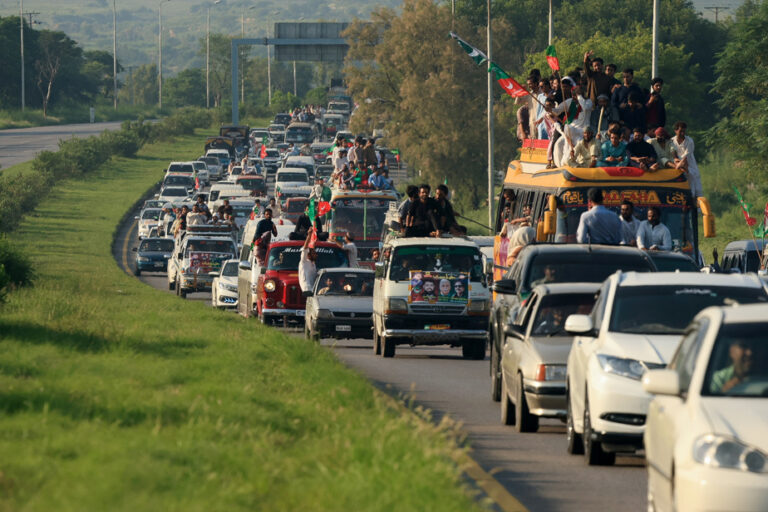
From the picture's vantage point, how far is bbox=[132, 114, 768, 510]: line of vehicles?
8633 millimetres

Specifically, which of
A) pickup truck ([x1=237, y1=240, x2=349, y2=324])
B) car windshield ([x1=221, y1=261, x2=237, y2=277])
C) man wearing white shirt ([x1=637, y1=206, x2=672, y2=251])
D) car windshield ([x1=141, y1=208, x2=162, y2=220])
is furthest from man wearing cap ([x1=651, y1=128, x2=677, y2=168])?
car windshield ([x1=141, y1=208, x2=162, y2=220])

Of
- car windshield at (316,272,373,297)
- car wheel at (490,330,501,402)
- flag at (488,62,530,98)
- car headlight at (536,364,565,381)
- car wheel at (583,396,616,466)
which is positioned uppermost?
flag at (488,62,530,98)

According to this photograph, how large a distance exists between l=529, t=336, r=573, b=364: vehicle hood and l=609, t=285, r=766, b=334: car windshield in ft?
3.70

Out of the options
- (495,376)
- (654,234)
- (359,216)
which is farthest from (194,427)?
(359,216)

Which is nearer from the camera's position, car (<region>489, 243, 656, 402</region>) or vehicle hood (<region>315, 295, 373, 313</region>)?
car (<region>489, 243, 656, 402</region>)

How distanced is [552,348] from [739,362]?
5.13 meters

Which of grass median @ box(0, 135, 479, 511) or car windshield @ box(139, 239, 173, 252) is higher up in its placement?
grass median @ box(0, 135, 479, 511)

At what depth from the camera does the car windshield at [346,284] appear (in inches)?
1104

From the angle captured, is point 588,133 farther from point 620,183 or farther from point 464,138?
A: point 464,138

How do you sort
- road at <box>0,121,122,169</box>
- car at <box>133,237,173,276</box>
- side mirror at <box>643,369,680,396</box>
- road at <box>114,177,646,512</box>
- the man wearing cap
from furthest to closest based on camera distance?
road at <box>0,121,122,169</box> → car at <box>133,237,173,276</box> → the man wearing cap → road at <box>114,177,646,512</box> → side mirror at <box>643,369,680,396</box>

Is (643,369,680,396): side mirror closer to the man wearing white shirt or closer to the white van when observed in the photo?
the man wearing white shirt

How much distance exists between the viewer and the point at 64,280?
37.2 meters

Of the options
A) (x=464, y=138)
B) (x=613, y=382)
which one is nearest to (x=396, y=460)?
(x=613, y=382)

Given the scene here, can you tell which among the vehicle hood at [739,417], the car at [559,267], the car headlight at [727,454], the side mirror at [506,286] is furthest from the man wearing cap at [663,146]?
the car headlight at [727,454]
